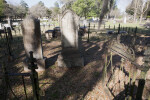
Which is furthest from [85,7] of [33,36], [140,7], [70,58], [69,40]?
[33,36]

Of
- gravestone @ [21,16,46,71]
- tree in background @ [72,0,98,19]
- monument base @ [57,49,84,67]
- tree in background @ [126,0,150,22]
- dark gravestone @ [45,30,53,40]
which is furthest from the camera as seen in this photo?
tree in background @ [126,0,150,22]

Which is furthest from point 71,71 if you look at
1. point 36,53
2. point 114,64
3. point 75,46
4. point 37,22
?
point 37,22

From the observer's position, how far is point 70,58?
5.65 metres

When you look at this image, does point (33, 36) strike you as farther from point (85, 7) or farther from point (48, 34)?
point (85, 7)

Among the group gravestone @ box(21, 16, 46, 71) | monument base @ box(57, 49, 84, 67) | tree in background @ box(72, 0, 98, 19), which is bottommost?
monument base @ box(57, 49, 84, 67)

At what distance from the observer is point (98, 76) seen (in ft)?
16.1

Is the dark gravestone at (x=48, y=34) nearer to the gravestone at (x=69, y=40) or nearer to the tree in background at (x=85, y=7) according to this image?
the gravestone at (x=69, y=40)

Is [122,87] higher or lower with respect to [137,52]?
lower

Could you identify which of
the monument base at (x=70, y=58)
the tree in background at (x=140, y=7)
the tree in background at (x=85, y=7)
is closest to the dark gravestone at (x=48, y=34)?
the monument base at (x=70, y=58)

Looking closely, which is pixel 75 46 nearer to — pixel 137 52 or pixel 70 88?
pixel 70 88

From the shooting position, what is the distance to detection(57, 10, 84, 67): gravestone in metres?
5.24

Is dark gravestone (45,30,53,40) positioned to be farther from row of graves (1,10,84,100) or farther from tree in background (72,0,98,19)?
tree in background (72,0,98,19)

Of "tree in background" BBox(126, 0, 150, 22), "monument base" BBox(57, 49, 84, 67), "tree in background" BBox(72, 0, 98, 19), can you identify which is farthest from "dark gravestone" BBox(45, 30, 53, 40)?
"tree in background" BBox(126, 0, 150, 22)

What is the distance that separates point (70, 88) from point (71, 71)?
128 centimetres
